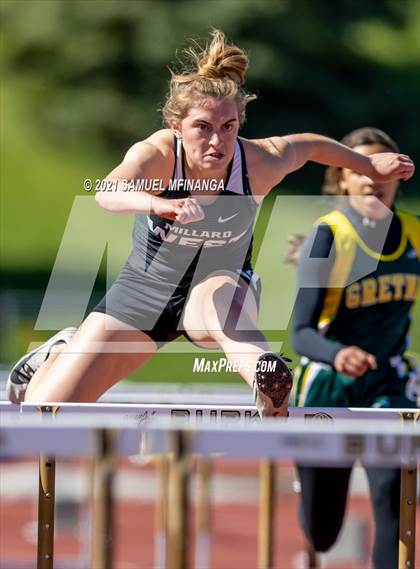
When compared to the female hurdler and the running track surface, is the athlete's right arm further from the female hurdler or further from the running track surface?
the running track surface

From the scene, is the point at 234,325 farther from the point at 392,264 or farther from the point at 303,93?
the point at 303,93

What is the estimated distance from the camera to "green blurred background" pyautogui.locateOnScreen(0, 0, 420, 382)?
5059 mm

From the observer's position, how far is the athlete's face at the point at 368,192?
4945mm

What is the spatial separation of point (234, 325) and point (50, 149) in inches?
183

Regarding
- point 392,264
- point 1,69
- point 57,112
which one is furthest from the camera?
point 57,112

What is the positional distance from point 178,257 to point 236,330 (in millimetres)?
326

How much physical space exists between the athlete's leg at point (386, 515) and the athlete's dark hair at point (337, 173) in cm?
95

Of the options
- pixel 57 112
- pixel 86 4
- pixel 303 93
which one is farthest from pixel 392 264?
pixel 303 93

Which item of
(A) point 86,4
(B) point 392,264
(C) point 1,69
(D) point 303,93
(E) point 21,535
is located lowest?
(E) point 21,535

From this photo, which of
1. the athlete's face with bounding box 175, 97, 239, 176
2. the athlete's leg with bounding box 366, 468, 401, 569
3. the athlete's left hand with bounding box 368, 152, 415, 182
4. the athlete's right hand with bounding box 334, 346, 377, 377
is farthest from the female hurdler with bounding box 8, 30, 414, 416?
the athlete's leg with bounding box 366, 468, 401, 569

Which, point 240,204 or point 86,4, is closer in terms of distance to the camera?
Result: point 240,204

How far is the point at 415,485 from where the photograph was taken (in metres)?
4.27

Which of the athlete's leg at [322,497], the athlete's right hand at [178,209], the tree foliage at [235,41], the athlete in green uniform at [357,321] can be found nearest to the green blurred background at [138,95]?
the tree foliage at [235,41]

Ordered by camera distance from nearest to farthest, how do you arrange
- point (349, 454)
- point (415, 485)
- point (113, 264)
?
point (349, 454)
point (415, 485)
point (113, 264)
